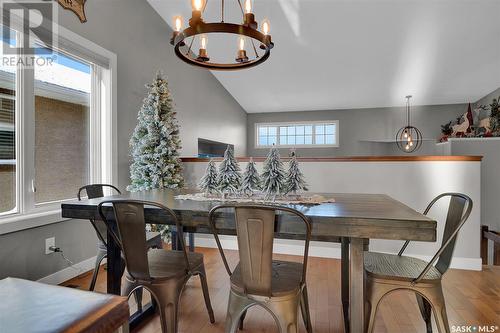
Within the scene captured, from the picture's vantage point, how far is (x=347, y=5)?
3.64 metres

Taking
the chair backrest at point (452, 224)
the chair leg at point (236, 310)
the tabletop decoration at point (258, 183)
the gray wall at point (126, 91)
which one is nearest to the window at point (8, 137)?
the gray wall at point (126, 91)

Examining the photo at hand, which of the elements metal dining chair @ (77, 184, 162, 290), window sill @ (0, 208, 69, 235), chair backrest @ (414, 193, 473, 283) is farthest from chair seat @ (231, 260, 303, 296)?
window sill @ (0, 208, 69, 235)

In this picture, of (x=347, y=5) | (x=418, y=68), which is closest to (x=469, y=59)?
(x=418, y=68)

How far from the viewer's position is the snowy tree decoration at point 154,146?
3213 millimetres

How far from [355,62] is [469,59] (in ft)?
5.66

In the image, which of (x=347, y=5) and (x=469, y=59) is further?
(x=469, y=59)

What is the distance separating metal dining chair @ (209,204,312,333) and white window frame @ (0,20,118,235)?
189 centimetres

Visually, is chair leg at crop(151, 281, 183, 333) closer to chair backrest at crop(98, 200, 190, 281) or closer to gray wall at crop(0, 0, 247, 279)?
chair backrest at crop(98, 200, 190, 281)

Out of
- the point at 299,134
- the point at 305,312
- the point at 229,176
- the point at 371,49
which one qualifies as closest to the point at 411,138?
the point at 299,134

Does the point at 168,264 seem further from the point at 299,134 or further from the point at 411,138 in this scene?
the point at 411,138

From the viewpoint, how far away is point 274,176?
1832 mm

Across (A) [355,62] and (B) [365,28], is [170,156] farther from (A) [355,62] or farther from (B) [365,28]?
(A) [355,62]

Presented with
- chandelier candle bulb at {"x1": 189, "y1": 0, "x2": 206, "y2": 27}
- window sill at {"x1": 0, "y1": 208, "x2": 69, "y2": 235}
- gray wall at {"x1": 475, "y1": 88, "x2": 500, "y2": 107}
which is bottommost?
window sill at {"x1": 0, "y1": 208, "x2": 69, "y2": 235}

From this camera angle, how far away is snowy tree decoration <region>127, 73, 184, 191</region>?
3.21m
